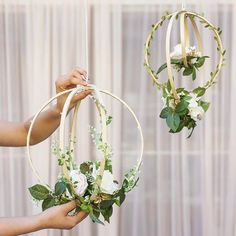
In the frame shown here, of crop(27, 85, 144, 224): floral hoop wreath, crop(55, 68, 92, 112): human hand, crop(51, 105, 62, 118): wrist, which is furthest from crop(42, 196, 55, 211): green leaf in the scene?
crop(51, 105, 62, 118): wrist

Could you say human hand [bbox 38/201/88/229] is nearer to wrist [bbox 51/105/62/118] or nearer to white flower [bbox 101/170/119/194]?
white flower [bbox 101/170/119/194]

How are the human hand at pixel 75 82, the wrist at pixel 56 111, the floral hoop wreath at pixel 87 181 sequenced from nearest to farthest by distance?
the floral hoop wreath at pixel 87 181
the human hand at pixel 75 82
the wrist at pixel 56 111

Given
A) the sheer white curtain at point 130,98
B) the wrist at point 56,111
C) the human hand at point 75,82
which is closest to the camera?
the human hand at point 75,82

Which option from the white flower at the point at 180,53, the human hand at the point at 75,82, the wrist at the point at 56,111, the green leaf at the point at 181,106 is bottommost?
the wrist at the point at 56,111

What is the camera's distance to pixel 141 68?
2.56 meters

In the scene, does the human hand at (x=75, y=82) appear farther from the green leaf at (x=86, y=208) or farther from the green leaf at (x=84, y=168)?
the green leaf at (x=86, y=208)

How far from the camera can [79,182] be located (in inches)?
44.6

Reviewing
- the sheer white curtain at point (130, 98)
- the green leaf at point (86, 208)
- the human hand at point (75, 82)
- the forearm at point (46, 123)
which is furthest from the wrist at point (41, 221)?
the sheer white curtain at point (130, 98)

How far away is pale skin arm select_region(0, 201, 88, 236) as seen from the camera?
3.79 feet

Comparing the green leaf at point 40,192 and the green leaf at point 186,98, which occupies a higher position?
the green leaf at point 186,98

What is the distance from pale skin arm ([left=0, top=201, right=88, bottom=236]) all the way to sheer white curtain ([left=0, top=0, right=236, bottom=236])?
1.31 metres

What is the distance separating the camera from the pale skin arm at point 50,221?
3.79 feet

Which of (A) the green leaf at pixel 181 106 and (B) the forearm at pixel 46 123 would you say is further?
(B) the forearm at pixel 46 123

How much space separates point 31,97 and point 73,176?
149 cm
